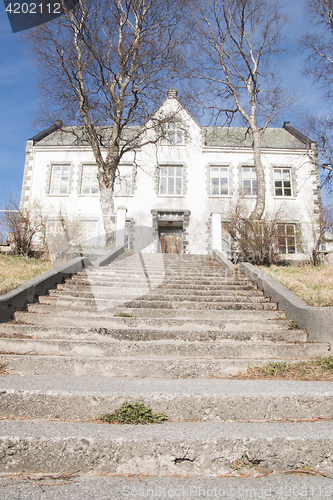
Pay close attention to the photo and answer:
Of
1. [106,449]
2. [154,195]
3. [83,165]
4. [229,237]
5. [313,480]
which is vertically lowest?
[313,480]

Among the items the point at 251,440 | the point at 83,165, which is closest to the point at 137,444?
the point at 251,440

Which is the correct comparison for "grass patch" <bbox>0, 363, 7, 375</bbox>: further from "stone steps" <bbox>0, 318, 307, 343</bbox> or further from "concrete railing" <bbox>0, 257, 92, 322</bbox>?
"concrete railing" <bbox>0, 257, 92, 322</bbox>

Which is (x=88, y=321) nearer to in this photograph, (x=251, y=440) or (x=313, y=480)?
(x=251, y=440)

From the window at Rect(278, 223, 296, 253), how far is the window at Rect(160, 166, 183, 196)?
929cm

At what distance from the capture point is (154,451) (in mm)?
1948

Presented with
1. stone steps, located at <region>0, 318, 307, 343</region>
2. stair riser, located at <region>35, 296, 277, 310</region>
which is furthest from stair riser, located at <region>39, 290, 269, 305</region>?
stone steps, located at <region>0, 318, 307, 343</region>

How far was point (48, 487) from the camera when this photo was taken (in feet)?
5.72

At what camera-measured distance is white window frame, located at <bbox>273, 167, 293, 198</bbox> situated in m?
19.2

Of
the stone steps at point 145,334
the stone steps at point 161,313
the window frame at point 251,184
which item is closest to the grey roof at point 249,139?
the window frame at point 251,184

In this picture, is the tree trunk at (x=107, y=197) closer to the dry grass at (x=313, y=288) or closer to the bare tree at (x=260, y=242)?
the bare tree at (x=260, y=242)

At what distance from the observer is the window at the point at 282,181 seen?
19219 millimetres

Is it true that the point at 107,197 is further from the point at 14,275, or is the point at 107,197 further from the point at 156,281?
the point at 14,275

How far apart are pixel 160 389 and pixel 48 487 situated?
104 cm

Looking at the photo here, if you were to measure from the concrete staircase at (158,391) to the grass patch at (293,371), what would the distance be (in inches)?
6.3
